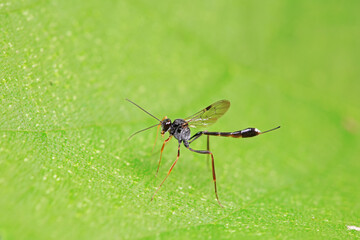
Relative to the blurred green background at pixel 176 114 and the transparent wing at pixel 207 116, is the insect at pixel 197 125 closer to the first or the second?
the transparent wing at pixel 207 116

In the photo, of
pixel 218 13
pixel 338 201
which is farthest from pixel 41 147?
pixel 218 13

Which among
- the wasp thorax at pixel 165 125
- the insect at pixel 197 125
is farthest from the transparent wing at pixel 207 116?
the wasp thorax at pixel 165 125

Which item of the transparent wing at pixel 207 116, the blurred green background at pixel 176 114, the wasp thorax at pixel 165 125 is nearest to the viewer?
the blurred green background at pixel 176 114

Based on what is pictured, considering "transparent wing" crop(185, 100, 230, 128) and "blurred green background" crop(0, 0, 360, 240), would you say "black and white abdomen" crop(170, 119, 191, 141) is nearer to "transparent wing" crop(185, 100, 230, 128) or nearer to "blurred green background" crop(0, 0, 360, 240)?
"transparent wing" crop(185, 100, 230, 128)

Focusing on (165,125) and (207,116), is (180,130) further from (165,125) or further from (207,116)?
(207,116)

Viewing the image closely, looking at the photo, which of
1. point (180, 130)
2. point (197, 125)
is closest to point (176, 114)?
point (197, 125)

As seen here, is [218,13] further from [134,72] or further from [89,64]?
[89,64]
